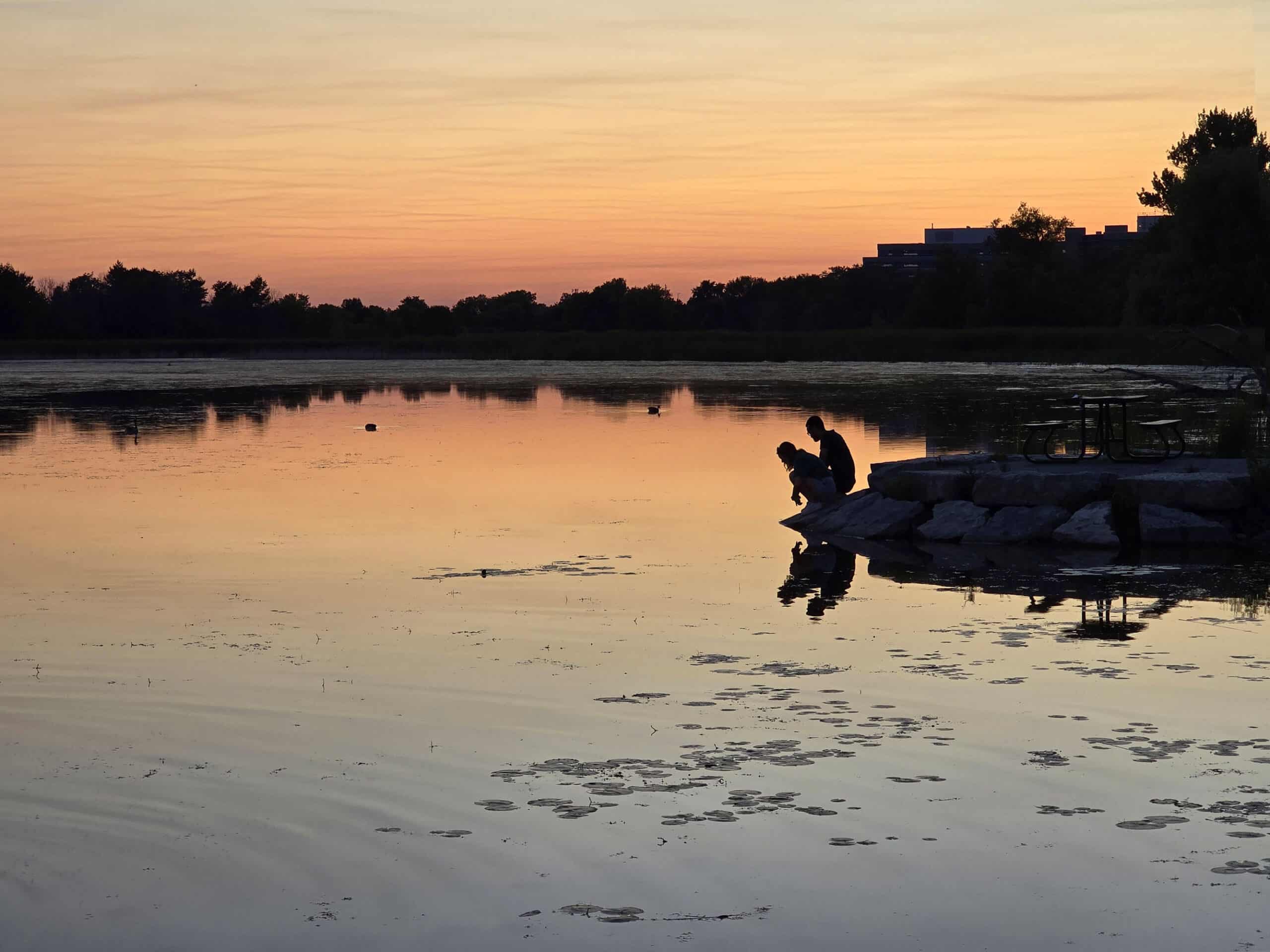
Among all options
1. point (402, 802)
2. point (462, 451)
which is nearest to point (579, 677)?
point (402, 802)

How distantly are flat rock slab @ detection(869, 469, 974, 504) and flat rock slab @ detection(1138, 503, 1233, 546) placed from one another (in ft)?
7.52

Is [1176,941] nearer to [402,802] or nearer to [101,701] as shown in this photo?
[402,802]

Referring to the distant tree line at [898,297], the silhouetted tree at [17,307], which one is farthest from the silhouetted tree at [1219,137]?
the silhouetted tree at [17,307]

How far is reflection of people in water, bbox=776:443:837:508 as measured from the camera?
65.8 feet

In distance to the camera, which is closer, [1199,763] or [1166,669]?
[1199,763]

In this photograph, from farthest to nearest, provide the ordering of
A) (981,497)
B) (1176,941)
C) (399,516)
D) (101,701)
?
(399,516)
(981,497)
(101,701)
(1176,941)

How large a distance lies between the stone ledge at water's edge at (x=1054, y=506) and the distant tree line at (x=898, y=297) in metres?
48.2

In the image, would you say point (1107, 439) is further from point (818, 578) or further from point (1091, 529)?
point (818, 578)

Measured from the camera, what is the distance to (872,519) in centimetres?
1884

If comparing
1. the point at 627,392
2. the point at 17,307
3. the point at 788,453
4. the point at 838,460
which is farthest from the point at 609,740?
the point at 17,307

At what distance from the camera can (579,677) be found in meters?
10.5

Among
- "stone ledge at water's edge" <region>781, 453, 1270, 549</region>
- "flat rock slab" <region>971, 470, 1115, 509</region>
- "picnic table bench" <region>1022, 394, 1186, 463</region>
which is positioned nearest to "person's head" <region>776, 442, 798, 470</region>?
"stone ledge at water's edge" <region>781, 453, 1270, 549</region>

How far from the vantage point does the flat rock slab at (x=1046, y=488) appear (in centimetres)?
1802

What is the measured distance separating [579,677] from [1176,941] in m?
5.17
